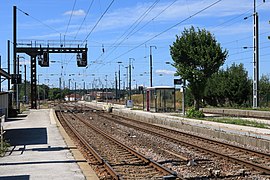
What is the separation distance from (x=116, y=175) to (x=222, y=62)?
89.1 ft

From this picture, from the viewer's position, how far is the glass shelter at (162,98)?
145 feet

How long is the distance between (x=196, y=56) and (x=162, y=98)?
30.3 feet

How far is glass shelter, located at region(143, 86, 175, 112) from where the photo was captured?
44.2 meters

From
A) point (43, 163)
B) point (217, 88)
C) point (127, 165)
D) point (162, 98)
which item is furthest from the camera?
point (217, 88)

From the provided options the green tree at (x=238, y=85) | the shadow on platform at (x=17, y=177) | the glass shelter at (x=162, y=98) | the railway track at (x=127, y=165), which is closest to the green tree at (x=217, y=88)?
the green tree at (x=238, y=85)

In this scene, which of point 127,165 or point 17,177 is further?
point 127,165

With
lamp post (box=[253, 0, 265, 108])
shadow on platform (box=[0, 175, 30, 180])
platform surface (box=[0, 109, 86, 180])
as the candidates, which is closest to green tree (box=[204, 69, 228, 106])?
lamp post (box=[253, 0, 265, 108])

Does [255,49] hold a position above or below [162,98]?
above

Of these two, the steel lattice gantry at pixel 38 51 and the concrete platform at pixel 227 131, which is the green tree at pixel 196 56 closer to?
the concrete platform at pixel 227 131

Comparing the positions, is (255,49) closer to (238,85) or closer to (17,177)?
(238,85)

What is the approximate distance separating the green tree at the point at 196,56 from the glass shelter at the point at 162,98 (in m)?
6.24

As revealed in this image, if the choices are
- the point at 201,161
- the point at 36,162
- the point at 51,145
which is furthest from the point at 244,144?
the point at 36,162

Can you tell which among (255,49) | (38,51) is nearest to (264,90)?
(255,49)

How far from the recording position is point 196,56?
3672 cm
